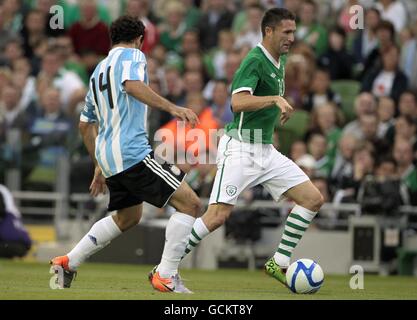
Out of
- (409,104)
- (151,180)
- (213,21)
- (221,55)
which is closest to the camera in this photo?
(151,180)

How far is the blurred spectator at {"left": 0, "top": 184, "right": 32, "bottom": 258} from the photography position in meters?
18.5

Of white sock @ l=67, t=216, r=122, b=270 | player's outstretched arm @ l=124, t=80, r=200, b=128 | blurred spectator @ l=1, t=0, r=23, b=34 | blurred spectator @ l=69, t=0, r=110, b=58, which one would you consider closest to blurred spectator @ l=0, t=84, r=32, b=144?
blurred spectator @ l=69, t=0, r=110, b=58

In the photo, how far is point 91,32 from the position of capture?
2247 centimetres

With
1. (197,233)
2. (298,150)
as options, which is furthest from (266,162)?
(298,150)

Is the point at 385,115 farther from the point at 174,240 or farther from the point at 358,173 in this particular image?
the point at 174,240

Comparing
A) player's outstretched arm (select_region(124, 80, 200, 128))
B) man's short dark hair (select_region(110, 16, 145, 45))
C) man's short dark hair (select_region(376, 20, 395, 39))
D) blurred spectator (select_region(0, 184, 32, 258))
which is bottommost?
blurred spectator (select_region(0, 184, 32, 258))

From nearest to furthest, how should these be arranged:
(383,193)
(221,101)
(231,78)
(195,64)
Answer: (383,193) → (221,101) → (231,78) → (195,64)

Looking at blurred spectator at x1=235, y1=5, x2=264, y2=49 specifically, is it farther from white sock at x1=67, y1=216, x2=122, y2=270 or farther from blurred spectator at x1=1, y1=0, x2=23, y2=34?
white sock at x1=67, y1=216, x2=122, y2=270

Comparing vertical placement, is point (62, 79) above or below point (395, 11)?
below

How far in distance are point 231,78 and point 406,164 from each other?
3769 mm

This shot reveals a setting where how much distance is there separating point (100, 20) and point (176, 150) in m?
4.84

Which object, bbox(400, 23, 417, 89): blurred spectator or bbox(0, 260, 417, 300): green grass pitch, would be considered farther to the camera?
bbox(400, 23, 417, 89): blurred spectator

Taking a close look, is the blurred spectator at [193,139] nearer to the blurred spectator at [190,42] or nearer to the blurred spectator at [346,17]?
the blurred spectator at [190,42]

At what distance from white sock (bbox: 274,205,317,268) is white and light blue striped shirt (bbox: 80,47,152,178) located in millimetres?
1819
